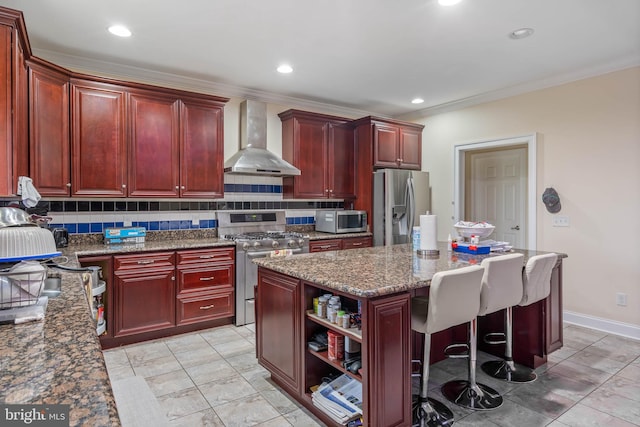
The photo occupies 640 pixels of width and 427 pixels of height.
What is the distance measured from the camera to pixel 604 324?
12.0 feet

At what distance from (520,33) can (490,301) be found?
2.17 m

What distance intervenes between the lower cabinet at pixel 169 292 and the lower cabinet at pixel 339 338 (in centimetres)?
124

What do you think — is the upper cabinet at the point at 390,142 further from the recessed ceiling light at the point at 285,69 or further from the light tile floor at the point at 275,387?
the light tile floor at the point at 275,387

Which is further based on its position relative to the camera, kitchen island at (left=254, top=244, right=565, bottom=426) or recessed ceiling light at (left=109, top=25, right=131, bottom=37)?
recessed ceiling light at (left=109, top=25, right=131, bottom=37)

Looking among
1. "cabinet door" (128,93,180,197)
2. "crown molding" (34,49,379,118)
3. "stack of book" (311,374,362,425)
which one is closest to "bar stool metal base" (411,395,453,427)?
"stack of book" (311,374,362,425)

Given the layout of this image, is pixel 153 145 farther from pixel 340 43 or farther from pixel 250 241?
pixel 340 43

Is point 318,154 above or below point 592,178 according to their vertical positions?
above

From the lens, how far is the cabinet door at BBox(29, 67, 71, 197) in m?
2.88

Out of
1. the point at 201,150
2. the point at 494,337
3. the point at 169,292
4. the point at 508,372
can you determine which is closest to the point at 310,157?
the point at 201,150

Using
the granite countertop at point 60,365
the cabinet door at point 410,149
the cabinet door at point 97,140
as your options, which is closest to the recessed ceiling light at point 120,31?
the cabinet door at point 97,140

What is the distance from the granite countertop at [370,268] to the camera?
1794 mm

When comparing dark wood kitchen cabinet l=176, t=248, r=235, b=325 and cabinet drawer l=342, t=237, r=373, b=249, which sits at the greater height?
cabinet drawer l=342, t=237, r=373, b=249

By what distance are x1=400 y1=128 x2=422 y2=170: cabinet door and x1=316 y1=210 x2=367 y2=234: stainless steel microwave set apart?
975mm

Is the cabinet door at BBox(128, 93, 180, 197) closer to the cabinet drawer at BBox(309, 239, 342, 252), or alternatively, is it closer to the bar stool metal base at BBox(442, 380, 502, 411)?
the cabinet drawer at BBox(309, 239, 342, 252)
